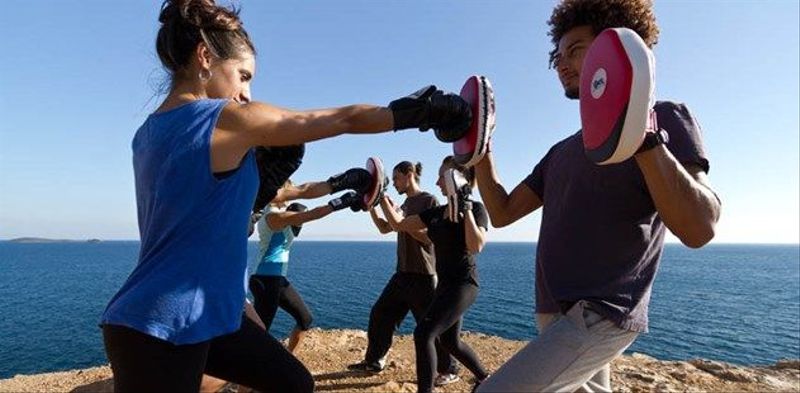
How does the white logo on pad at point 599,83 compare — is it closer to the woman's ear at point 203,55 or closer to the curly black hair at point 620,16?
the curly black hair at point 620,16

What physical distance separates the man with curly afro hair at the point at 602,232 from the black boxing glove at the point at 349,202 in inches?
145

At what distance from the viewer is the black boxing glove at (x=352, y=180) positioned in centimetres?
547

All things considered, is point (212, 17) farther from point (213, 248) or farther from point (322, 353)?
point (322, 353)

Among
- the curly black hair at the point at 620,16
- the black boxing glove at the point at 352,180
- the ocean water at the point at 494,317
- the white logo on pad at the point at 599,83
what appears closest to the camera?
the white logo on pad at the point at 599,83

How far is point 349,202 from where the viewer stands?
6.06 meters

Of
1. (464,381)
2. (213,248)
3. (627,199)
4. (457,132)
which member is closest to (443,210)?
(464,381)

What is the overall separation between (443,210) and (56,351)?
116ft

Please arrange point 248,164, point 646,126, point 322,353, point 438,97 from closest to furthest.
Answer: point 646,126
point 248,164
point 438,97
point 322,353

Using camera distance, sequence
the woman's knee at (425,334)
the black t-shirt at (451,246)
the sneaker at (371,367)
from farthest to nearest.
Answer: the sneaker at (371,367), the black t-shirt at (451,246), the woman's knee at (425,334)

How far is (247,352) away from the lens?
87.5 inches

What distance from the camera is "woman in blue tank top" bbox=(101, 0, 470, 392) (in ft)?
5.67

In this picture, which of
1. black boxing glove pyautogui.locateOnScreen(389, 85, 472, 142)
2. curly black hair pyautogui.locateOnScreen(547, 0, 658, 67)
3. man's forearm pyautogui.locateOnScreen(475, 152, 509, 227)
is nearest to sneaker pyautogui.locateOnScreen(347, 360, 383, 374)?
man's forearm pyautogui.locateOnScreen(475, 152, 509, 227)

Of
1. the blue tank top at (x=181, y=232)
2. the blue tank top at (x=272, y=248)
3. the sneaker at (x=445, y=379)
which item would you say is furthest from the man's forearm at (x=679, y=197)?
the blue tank top at (x=272, y=248)

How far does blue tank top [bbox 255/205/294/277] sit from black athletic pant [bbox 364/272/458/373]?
1.39 m
